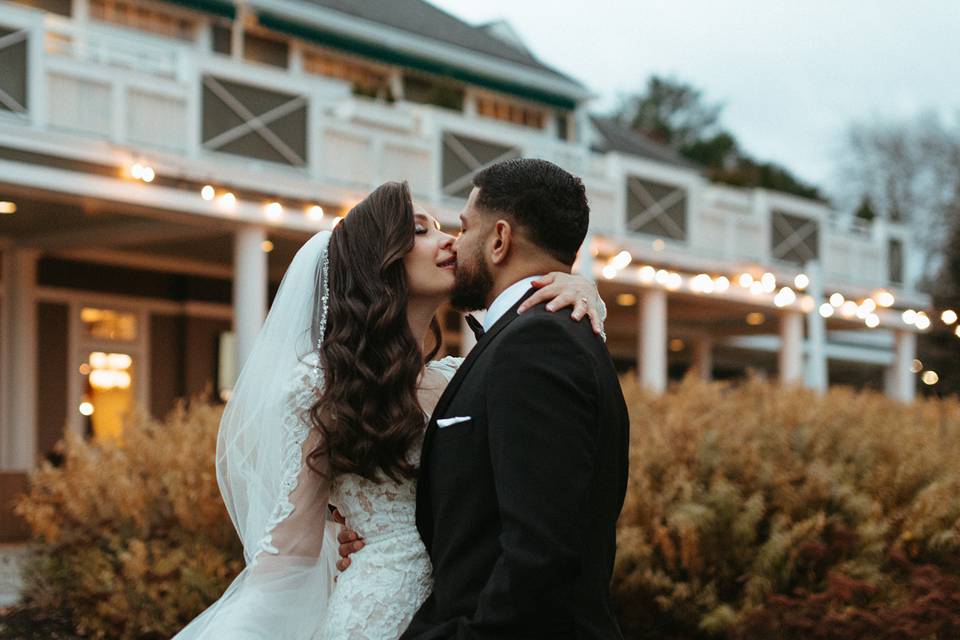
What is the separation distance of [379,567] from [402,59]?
62.9 ft

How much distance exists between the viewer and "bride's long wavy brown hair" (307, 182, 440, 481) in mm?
3182

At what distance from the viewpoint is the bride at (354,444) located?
3.18m

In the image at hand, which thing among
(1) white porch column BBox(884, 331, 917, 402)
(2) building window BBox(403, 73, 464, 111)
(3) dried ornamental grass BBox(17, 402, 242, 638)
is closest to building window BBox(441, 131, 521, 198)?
(2) building window BBox(403, 73, 464, 111)

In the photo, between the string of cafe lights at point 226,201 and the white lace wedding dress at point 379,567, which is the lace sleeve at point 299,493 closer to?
the white lace wedding dress at point 379,567

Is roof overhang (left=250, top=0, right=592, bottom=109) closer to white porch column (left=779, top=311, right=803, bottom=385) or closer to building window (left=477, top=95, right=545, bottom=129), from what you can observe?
building window (left=477, top=95, right=545, bottom=129)

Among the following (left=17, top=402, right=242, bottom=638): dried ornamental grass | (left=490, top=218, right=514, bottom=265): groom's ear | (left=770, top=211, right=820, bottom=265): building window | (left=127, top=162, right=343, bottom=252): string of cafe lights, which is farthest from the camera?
(left=770, top=211, right=820, bottom=265): building window

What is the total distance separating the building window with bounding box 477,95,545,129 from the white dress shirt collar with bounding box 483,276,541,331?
2047 centimetres

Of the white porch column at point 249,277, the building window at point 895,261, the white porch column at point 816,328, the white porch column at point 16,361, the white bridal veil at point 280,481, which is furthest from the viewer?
the building window at point 895,261

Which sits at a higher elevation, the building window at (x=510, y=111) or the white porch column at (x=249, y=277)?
the building window at (x=510, y=111)

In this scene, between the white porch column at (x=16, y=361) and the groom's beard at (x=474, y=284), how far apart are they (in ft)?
50.6

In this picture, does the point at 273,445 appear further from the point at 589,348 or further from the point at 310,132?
the point at 310,132

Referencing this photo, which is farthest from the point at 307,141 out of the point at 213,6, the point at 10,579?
the point at 10,579

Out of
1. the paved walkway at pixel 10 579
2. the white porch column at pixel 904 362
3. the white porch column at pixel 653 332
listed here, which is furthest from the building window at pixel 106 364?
the white porch column at pixel 904 362

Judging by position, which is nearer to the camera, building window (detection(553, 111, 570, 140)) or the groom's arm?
the groom's arm
